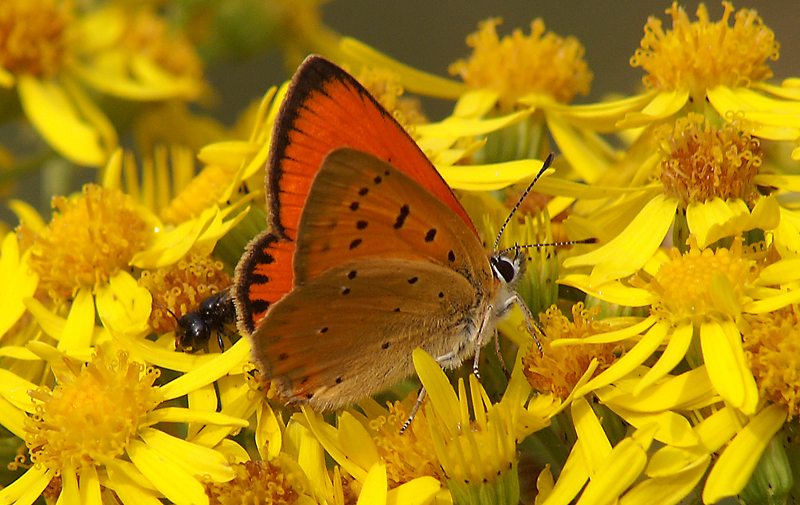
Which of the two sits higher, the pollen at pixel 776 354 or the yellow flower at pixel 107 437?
the pollen at pixel 776 354

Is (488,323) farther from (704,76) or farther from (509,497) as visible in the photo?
(704,76)

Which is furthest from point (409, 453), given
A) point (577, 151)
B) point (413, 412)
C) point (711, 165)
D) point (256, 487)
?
point (577, 151)

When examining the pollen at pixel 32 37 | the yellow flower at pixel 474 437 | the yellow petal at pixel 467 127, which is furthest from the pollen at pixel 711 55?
the pollen at pixel 32 37

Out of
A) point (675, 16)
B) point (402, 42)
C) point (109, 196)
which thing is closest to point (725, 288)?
point (675, 16)

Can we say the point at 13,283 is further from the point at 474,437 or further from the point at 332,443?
the point at 474,437

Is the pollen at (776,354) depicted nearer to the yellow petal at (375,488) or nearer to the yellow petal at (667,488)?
the yellow petal at (667,488)

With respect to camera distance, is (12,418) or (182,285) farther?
(182,285)
